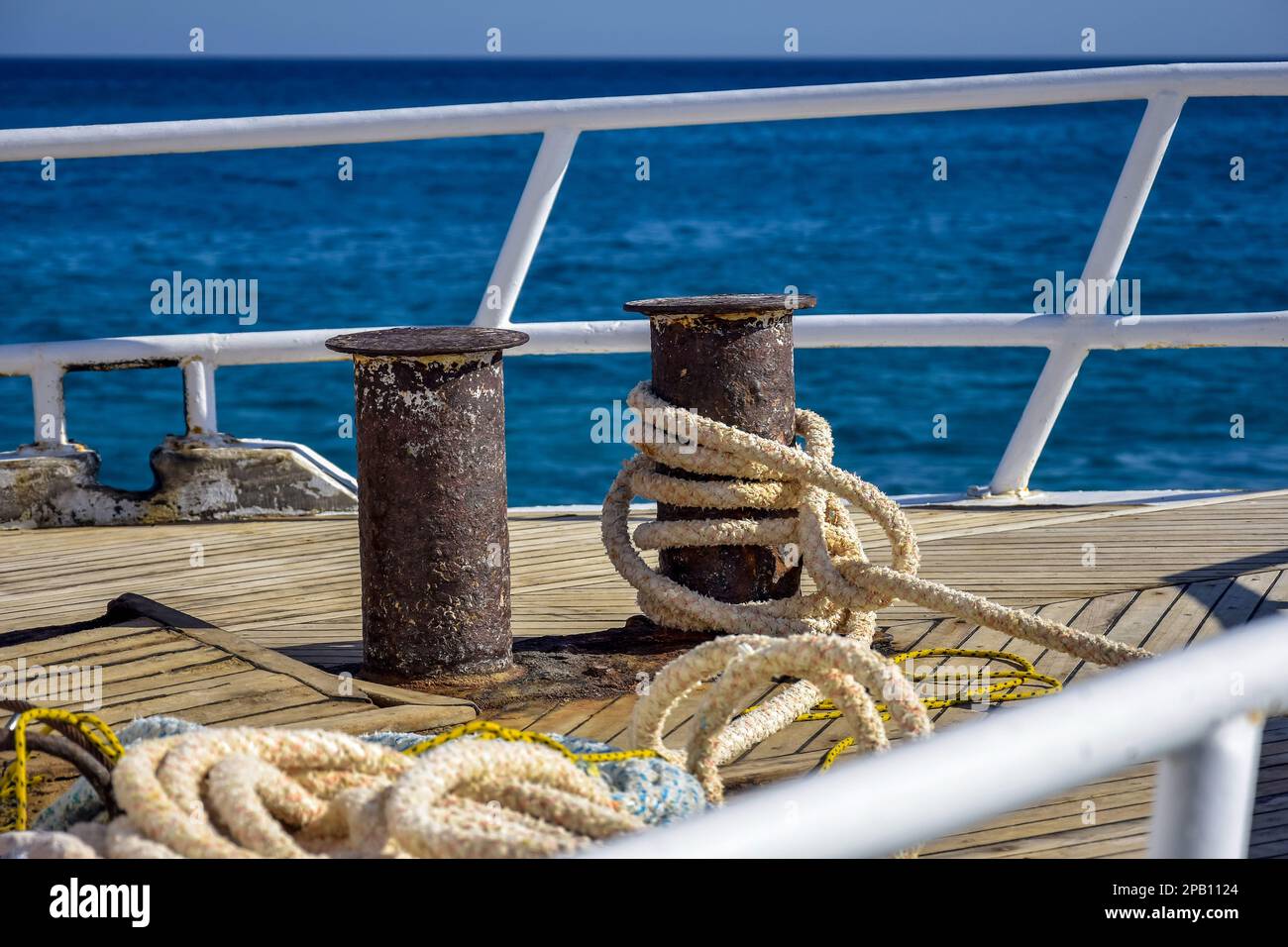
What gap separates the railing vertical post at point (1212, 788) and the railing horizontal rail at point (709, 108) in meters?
3.47

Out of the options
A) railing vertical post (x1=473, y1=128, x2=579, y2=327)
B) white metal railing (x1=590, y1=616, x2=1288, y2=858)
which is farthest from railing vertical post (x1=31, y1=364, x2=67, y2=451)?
white metal railing (x1=590, y1=616, x2=1288, y2=858)

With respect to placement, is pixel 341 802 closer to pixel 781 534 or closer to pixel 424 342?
pixel 424 342


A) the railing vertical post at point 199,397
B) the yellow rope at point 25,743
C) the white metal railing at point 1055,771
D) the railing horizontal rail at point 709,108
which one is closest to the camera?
the white metal railing at point 1055,771

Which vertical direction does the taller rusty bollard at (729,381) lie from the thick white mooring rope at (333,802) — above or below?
above

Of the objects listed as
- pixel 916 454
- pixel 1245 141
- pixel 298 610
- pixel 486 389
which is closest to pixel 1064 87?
pixel 486 389

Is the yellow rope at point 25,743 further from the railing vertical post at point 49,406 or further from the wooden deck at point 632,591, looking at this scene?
the railing vertical post at point 49,406

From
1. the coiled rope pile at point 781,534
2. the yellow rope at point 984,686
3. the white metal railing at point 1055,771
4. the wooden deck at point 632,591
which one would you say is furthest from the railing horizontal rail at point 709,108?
the white metal railing at point 1055,771

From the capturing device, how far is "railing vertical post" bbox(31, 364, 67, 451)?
4.42m

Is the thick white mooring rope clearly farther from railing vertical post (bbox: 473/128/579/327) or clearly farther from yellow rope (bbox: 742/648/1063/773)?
railing vertical post (bbox: 473/128/579/327)

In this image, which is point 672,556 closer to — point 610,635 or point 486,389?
point 610,635

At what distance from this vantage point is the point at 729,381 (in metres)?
3.29

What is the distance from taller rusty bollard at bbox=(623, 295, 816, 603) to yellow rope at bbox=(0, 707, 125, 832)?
1673 mm

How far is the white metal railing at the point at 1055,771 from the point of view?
945 millimetres

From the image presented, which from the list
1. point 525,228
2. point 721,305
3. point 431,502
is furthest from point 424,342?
point 525,228
